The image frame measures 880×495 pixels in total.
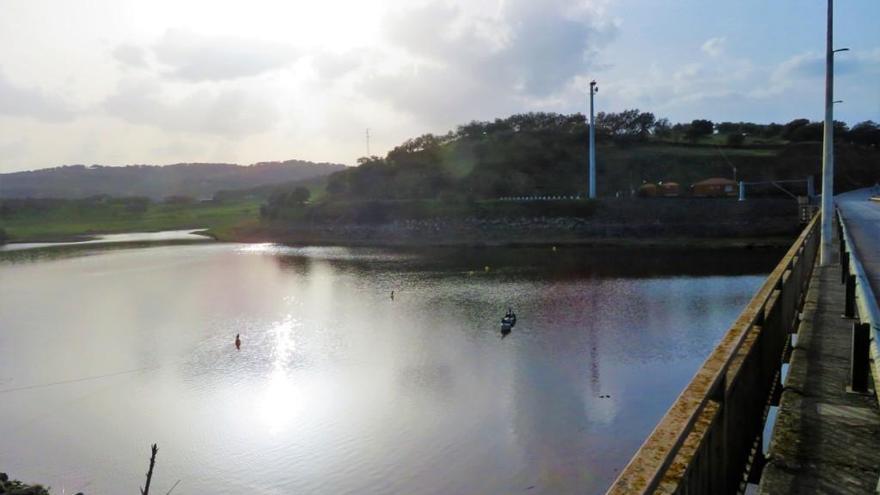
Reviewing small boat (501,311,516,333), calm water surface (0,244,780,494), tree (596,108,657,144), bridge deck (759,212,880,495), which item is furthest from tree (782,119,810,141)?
bridge deck (759,212,880,495)

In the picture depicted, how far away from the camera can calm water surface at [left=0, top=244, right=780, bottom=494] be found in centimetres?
A: 1555

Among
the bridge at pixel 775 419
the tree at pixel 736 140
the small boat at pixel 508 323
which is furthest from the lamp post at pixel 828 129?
the tree at pixel 736 140

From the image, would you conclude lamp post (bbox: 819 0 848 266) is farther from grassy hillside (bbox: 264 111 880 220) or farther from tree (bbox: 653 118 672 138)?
tree (bbox: 653 118 672 138)

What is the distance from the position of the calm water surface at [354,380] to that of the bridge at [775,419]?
7.00 m

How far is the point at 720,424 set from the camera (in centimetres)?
500

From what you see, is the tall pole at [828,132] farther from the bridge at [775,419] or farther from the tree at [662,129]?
the tree at [662,129]

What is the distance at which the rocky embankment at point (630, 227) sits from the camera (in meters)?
68.2

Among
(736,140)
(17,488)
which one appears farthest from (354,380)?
(736,140)

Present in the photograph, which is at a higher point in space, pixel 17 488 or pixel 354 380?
pixel 17 488

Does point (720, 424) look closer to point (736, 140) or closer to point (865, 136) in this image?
point (736, 140)

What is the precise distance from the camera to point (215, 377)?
2370 cm

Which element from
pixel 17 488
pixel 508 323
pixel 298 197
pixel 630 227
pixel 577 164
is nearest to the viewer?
pixel 17 488

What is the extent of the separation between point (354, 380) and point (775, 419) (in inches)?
703

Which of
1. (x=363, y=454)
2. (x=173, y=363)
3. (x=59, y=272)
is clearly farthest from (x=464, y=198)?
→ (x=363, y=454)
